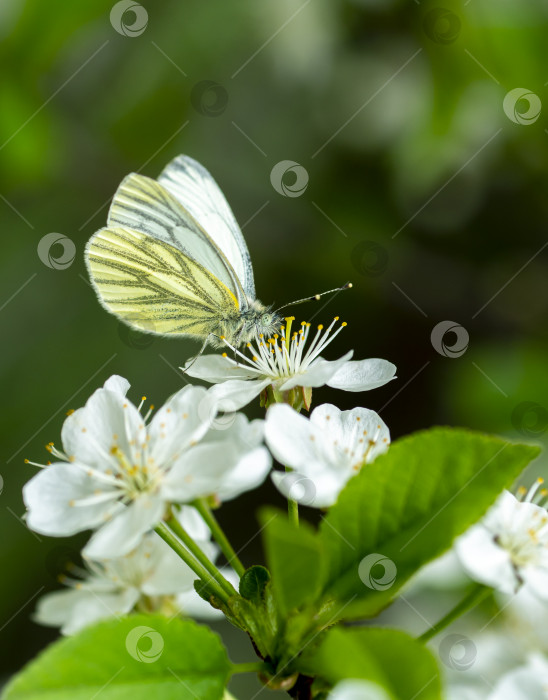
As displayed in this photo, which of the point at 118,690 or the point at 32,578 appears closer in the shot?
the point at 118,690

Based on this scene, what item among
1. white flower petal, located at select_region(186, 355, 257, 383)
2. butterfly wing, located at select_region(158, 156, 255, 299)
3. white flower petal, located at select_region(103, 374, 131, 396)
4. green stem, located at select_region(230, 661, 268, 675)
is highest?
butterfly wing, located at select_region(158, 156, 255, 299)

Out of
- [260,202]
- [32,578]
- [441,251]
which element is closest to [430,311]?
[441,251]

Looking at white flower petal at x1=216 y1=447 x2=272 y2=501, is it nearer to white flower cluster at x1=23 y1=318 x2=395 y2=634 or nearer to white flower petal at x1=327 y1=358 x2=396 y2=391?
white flower cluster at x1=23 y1=318 x2=395 y2=634

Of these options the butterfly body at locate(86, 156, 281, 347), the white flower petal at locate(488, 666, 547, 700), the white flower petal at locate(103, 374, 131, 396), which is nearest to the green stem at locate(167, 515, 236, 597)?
the white flower petal at locate(103, 374, 131, 396)

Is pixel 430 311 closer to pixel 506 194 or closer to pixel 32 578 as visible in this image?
pixel 506 194

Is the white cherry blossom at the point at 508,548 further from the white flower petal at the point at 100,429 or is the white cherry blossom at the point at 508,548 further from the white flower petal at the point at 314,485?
the white flower petal at the point at 100,429

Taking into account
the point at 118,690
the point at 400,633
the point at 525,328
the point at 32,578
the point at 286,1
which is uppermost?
the point at 286,1
